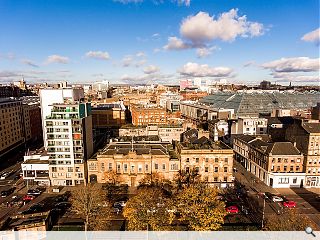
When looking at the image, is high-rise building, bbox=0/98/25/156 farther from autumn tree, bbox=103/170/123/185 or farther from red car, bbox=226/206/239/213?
red car, bbox=226/206/239/213

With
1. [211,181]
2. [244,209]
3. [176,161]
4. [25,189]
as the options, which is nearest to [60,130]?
[25,189]

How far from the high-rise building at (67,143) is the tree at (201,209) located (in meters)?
37.8

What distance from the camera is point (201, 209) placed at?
4531cm

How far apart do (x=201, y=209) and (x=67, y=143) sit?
152 feet

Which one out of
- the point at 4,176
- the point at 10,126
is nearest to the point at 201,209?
the point at 4,176

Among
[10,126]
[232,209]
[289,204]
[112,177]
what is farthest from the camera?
[10,126]

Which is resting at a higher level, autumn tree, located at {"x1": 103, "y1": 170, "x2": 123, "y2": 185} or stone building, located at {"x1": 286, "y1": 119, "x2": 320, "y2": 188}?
stone building, located at {"x1": 286, "y1": 119, "x2": 320, "y2": 188}

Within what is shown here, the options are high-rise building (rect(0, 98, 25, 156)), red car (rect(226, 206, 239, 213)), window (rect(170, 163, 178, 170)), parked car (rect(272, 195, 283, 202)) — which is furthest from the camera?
high-rise building (rect(0, 98, 25, 156))

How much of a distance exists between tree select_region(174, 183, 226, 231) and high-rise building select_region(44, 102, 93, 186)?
37.8 metres

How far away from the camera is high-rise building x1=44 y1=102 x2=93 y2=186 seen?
72000mm

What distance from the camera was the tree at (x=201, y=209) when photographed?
44.2m

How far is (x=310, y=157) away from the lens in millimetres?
71625

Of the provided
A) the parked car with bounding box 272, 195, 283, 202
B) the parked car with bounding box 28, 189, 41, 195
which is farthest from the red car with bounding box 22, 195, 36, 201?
the parked car with bounding box 272, 195, 283, 202

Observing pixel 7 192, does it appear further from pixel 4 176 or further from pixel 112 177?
pixel 112 177
